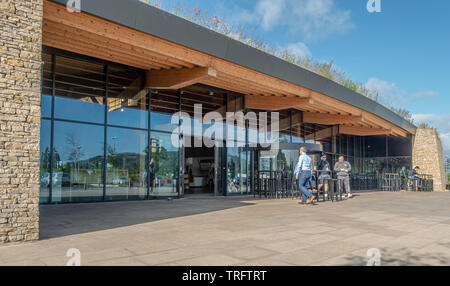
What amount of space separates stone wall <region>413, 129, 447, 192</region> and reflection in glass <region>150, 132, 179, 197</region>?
18183 mm

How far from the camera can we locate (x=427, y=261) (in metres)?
4.18

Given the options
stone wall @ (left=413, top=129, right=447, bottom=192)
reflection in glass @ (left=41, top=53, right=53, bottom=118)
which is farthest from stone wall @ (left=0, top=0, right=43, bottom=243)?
stone wall @ (left=413, top=129, right=447, bottom=192)

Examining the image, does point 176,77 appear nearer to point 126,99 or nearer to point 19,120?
point 126,99

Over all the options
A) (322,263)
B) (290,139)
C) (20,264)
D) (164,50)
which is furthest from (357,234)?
(290,139)

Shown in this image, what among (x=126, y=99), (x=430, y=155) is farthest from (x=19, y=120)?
(x=430, y=155)

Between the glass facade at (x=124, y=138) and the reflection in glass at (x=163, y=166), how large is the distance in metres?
0.04

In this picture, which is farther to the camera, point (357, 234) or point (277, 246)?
point (357, 234)

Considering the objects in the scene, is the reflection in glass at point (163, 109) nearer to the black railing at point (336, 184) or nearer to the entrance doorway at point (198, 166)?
the black railing at point (336, 184)

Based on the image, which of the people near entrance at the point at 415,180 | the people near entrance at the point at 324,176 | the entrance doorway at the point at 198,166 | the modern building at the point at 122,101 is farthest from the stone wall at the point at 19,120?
the people near entrance at the point at 415,180

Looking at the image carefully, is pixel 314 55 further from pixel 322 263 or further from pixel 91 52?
pixel 322 263

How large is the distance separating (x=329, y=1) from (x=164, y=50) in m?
5.47

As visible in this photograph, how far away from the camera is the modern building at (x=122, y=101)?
219 inches

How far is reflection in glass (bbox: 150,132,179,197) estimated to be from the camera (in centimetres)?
1270

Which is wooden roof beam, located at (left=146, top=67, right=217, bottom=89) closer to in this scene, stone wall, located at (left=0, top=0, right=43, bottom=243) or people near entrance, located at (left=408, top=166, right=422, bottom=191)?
stone wall, located at (left=0, top=0, right=43, bottom=243)
